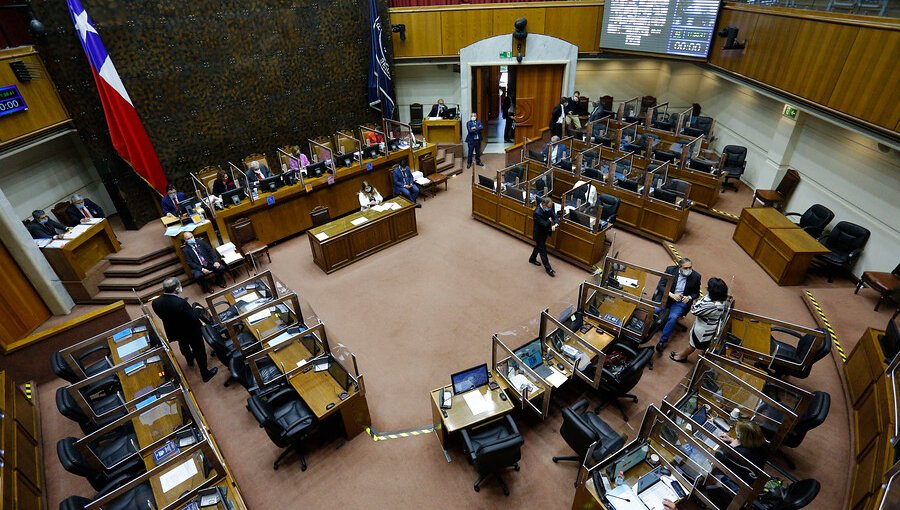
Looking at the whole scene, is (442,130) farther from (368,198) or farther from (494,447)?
(494,447)

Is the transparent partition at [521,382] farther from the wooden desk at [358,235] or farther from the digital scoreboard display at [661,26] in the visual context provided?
the digital scoreboard display at [661,26]

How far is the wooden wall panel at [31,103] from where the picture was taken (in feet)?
25.7

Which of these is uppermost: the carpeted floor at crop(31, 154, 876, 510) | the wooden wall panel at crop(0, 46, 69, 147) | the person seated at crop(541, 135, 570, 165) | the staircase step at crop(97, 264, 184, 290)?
the wooden wall panel at crop(0, 46, 69, 147)

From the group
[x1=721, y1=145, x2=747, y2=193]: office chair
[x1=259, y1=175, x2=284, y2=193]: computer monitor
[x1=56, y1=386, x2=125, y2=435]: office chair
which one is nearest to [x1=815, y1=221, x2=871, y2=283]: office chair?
[x1=721, y1=145, x2=747, y2=193]: office chair

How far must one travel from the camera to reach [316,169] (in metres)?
10.7

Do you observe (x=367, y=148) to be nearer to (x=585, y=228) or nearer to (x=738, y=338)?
(x=585, y=228)

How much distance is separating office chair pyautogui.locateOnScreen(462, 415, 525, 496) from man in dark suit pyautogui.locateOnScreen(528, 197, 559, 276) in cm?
434

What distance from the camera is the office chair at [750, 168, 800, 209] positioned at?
1009 centimetres

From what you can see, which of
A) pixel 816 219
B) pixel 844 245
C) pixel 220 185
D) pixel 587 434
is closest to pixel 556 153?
pixel 816 219

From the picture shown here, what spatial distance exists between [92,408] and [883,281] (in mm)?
12249

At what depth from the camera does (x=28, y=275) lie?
7.82m

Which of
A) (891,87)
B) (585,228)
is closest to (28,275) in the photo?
(585,228)

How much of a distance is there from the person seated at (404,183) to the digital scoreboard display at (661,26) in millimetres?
7895

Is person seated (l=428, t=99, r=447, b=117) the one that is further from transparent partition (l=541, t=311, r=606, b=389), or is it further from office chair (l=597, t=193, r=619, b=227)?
transparent partition (l=541, t=311, r=606, b=389)
